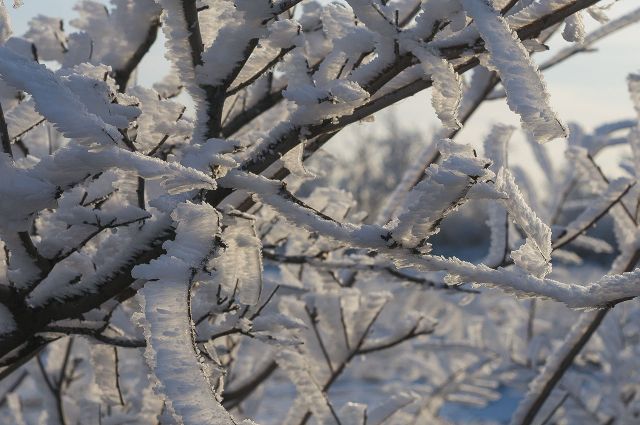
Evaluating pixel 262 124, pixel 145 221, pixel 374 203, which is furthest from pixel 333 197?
pixel 374 203

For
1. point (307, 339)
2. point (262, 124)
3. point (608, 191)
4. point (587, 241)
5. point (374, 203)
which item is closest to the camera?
point (608, 191)

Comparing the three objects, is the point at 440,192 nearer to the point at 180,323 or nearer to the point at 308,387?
the point at 180,323

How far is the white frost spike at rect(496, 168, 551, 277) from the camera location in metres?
0.80

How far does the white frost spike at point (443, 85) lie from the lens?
836 millimetres

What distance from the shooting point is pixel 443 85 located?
0.85 metres

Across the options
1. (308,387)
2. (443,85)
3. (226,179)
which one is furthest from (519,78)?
(308,387)

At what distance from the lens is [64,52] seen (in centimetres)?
175

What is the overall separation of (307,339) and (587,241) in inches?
45.0

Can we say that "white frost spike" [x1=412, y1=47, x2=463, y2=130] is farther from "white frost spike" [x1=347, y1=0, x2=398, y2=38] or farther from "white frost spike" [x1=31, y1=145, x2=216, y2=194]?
"white frost spike" [x1=31, y1=145, x2=216, y2=194]

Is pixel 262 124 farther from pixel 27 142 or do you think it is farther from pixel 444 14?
pixel 444 14

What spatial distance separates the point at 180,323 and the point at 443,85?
0.44 meters

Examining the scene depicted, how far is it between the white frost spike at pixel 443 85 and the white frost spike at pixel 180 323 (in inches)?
12.6

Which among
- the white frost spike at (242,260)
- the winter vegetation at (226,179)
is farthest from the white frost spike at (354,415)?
the white frost spike at (242,260)

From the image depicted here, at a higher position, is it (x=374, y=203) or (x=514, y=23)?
(x=514, y=23)
